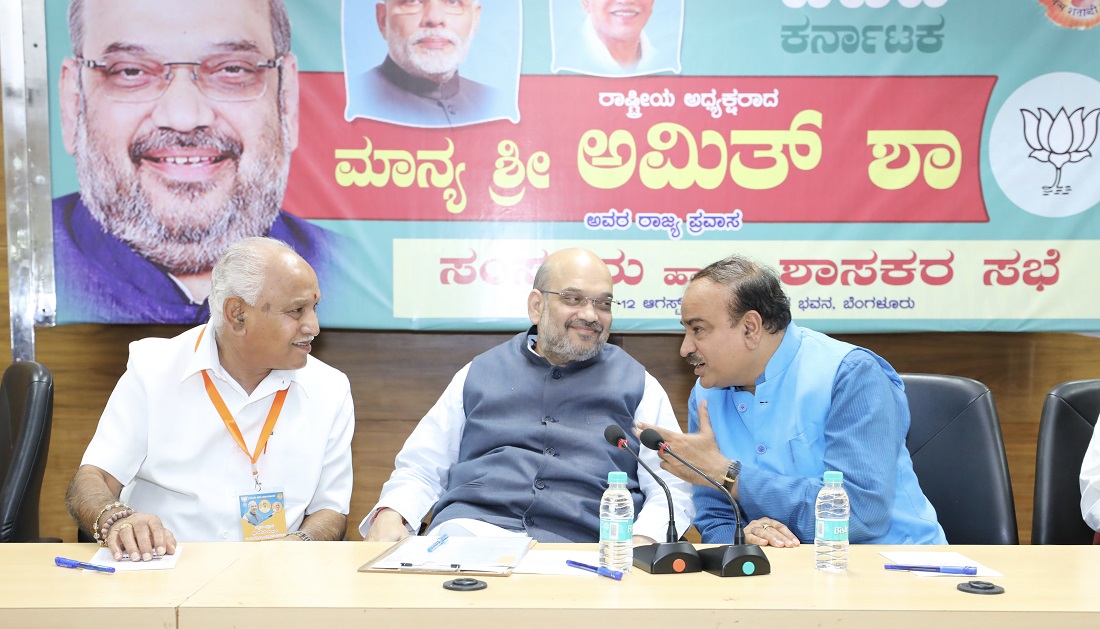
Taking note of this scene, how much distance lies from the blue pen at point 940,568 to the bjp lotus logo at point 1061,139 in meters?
2.42

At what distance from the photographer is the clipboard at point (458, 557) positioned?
1.92 meters

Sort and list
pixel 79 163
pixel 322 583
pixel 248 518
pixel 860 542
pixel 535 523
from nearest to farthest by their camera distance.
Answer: pixel 322 583 → pixel 860 542 → pixel 248 518 → pixel 535 523 → pixel 79 163

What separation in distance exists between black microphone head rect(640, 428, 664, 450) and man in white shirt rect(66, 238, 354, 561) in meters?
1.07

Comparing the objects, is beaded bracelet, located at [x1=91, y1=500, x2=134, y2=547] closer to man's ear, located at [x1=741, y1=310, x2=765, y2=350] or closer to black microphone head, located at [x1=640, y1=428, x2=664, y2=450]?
black microphone head, located at [x1=640, y1=428, x2=664, y2=450]

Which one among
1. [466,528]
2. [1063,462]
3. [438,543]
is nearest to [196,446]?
[466,528]

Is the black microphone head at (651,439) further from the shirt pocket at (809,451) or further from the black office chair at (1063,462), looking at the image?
the black office chair at (1063,462)

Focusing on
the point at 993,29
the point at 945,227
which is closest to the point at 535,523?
the point at 945,227

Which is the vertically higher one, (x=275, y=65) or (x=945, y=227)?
(x=275, y=65)

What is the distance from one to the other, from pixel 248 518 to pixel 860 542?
5.42 feet

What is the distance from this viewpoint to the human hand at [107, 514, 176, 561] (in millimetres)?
2037

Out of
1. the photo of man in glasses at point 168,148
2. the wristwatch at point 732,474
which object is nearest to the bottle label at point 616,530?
the wristwatch at point 732,474

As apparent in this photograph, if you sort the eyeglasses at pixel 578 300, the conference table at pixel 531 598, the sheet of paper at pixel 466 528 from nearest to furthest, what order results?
the conference table at pixel 531 598 < the sheet of paper at pixel 466 528 < the eyeglasses at pixel 578 300

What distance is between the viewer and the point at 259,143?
12.4 feet

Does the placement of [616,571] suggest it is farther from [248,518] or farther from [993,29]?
[993,29]
